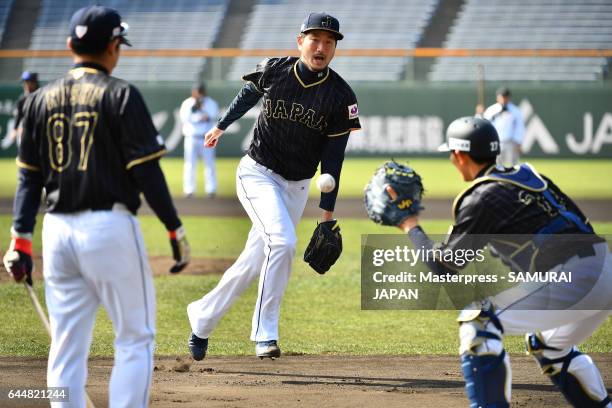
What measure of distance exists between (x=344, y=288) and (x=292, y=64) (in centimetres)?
414

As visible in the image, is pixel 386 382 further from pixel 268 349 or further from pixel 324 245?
pixel 324 245

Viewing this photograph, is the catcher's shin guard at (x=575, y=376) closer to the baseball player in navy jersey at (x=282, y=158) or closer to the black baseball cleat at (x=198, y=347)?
the baseball player in navy jersey at (x=282, y=158)

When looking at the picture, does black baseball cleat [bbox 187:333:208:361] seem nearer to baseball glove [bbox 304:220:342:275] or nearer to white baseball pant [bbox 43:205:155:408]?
baseball glove [bbox 304:220:342:275]

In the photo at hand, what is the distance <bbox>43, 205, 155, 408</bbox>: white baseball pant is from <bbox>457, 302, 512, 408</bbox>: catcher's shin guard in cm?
149

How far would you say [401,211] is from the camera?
15.8 feet

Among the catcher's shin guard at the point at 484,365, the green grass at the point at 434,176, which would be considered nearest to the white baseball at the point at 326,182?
the catcher's shin guard at the point at 484,365

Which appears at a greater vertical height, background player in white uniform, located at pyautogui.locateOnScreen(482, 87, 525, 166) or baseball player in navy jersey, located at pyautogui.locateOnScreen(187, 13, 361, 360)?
background player in white uniform, located at pyautogui.locateOnScreen(482, 87, 525, 166)

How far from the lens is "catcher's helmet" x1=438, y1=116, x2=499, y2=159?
4.87 meters

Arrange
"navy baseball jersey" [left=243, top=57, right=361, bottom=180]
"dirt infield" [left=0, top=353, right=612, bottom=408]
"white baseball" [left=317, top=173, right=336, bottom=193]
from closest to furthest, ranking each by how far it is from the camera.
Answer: "dirt infield" [left=0, top=353, right=612, bottom=408] → "white baseball" [left=317, top=173, right=336, bottom=193] → "navy baseball jersey" [left=243, top=57, right=361, bottom=180]

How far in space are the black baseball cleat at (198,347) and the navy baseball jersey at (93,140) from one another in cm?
261

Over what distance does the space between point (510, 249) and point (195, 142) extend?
15.8m

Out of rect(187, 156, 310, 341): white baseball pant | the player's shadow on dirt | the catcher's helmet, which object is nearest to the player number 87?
Answer: the catcher's helmet

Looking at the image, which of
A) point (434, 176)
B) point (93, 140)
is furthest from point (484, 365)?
point (434, 176)

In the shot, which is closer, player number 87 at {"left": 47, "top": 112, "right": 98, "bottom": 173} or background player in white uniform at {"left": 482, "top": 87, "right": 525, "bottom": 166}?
player number 87 at {"left": 47, "top": 112, "right": 98, "bottom": 173}
